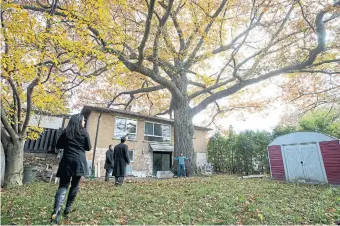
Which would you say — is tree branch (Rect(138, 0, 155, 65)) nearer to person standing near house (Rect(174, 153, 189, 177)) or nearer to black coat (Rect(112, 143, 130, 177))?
black coat (Rect(112, 143, 130, 177))

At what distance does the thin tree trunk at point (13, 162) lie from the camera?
25.4 feet

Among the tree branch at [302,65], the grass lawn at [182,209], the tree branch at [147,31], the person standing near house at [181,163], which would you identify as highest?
the tree branch at [147,31]

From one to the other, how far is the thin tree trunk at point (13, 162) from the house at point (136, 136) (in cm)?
625

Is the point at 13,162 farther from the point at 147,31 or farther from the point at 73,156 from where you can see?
the point at 147,31

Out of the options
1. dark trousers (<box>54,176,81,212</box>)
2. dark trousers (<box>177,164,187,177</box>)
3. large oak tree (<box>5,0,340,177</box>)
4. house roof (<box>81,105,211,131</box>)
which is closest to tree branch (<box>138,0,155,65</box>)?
large oak tree (<box>5,0,340,177</box>)

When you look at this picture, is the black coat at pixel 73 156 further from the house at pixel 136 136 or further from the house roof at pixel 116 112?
the house roof at pixel 116 112

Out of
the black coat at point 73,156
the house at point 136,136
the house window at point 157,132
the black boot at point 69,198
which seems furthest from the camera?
the house window at point 157,132

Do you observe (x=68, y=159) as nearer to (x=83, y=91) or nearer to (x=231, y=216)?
(x=231, y=216)

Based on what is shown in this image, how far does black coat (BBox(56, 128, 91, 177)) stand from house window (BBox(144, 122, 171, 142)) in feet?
47.3

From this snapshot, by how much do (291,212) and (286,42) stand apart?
8984 millimetres

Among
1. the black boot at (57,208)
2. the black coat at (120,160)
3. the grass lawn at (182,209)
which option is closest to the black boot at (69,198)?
the grass lawn at (182,209)

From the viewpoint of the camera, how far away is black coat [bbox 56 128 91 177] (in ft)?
11.6

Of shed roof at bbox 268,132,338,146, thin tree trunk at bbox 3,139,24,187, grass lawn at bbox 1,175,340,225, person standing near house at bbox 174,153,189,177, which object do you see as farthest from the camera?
person standing near house at bbox 174,153,189,177

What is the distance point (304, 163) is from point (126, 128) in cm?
1309
